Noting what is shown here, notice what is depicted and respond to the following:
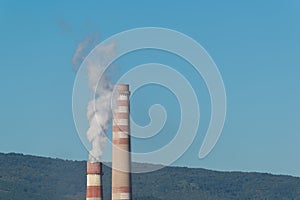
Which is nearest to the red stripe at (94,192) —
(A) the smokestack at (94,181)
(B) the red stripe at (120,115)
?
(A) the smokestack at (94,181)

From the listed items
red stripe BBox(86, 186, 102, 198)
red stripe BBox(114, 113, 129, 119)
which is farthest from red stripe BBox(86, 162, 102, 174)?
red stripe BBox(114, 113, 129, 119)

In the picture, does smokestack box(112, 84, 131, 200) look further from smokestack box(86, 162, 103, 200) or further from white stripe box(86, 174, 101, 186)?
white stripe box(86, 174, 101, 186)

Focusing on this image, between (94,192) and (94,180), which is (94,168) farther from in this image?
(94,192)

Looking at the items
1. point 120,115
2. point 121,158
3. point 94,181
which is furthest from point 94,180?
point 120,115

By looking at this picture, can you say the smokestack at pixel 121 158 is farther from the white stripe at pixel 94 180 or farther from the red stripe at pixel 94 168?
the white stripe at pixel 94 180

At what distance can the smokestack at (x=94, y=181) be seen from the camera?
6134cm

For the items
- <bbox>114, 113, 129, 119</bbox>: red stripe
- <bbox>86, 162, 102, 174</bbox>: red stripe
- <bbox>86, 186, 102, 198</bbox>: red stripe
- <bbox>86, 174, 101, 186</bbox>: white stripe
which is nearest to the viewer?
<bbox>86, 186, 102, 198</bbox>: red stripe

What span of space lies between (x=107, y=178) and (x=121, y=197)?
122316 millimetres

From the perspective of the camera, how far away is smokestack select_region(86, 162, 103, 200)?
61.3m

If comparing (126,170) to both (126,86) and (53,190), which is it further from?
(53,190)

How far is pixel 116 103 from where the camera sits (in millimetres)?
64938

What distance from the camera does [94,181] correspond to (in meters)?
61.7

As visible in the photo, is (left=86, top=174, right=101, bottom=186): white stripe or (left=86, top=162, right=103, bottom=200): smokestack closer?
(left=86, top=162, right=103, bottom=200): smokestack

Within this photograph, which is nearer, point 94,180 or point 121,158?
point 94,180
